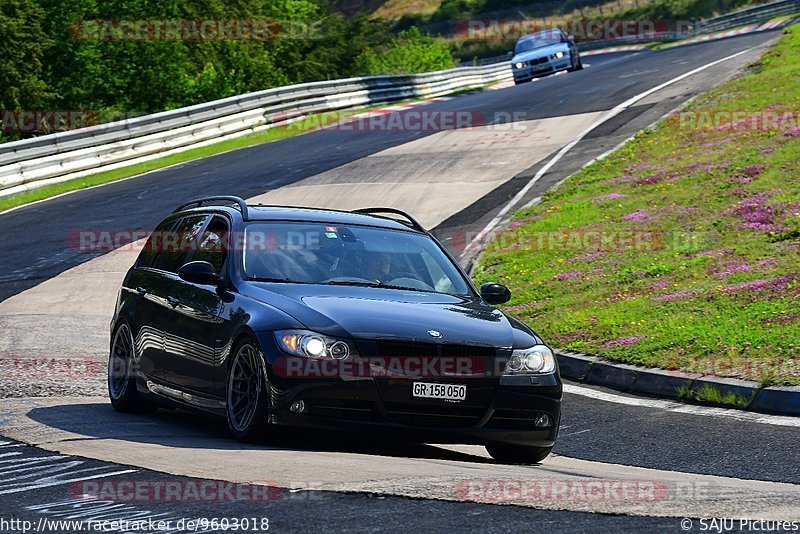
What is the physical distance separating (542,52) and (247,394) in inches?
1743

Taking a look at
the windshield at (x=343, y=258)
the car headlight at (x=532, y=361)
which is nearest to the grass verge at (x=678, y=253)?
the car headlight at (x=532, y=361)

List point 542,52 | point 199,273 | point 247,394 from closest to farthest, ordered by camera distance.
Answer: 1. point 247,394
2. point 199,273
3. point 542,52

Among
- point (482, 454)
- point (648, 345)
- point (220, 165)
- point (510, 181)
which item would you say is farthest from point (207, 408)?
point (220, 165)

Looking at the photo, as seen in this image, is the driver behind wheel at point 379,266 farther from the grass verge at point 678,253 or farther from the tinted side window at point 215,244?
the grass verge at point 678,253

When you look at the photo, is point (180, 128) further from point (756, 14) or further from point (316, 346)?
point (756, 14)

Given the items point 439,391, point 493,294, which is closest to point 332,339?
point 439,391

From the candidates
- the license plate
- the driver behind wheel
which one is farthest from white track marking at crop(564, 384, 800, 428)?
the license plate

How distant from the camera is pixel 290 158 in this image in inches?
1217

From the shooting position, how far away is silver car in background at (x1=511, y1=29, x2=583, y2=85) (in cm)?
5066

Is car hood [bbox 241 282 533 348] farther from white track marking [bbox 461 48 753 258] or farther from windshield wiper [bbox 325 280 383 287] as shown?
white track marking [bbox 461 48 753 258]

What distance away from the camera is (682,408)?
10617 millimetres

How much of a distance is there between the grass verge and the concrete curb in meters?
0.19

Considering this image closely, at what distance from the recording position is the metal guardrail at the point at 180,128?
91.9ft

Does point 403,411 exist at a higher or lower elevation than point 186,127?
higher
